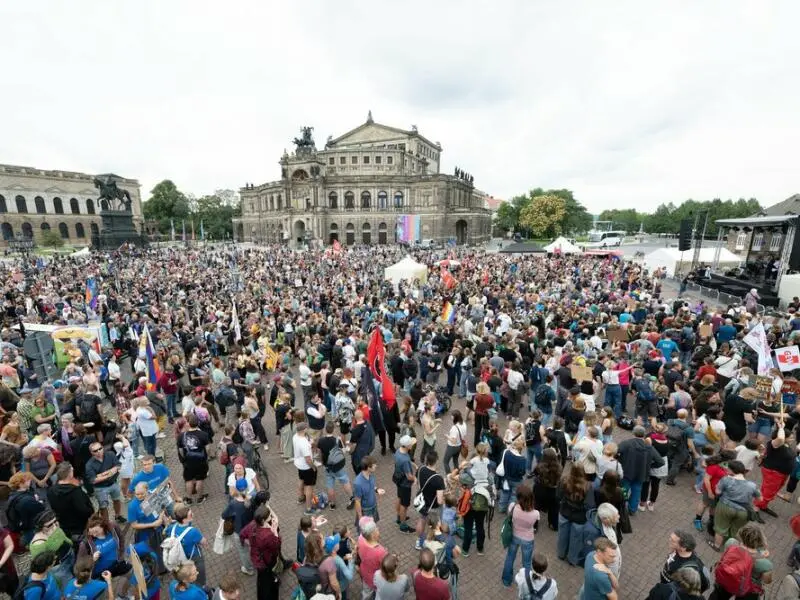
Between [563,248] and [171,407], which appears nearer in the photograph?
[171,407]

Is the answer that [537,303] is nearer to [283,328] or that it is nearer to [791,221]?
[283,328]

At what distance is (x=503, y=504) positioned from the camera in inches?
251

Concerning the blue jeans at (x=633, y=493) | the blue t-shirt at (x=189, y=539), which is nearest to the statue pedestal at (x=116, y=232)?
the blue t-shirt at (x=189, y=539)

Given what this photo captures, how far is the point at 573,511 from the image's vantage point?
515 cm

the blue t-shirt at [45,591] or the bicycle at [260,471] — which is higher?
the blue t-shirt at [45,591]

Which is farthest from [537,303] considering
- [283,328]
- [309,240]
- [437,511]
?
[309,240]

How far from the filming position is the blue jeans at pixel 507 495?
6.00 m

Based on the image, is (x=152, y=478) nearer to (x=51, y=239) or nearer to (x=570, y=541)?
(x=570, y=541)

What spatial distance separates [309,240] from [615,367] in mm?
65580

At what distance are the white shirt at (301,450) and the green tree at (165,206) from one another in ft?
341

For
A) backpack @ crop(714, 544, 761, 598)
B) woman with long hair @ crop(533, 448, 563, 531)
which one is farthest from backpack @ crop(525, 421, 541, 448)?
backpack @ crop(714, 544, 761, 598)

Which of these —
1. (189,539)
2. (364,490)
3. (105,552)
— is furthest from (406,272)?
(105,552)

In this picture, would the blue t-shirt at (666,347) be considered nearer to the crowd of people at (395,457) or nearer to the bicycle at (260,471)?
the crowd of people at (395,457)

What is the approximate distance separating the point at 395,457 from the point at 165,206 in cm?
10933
